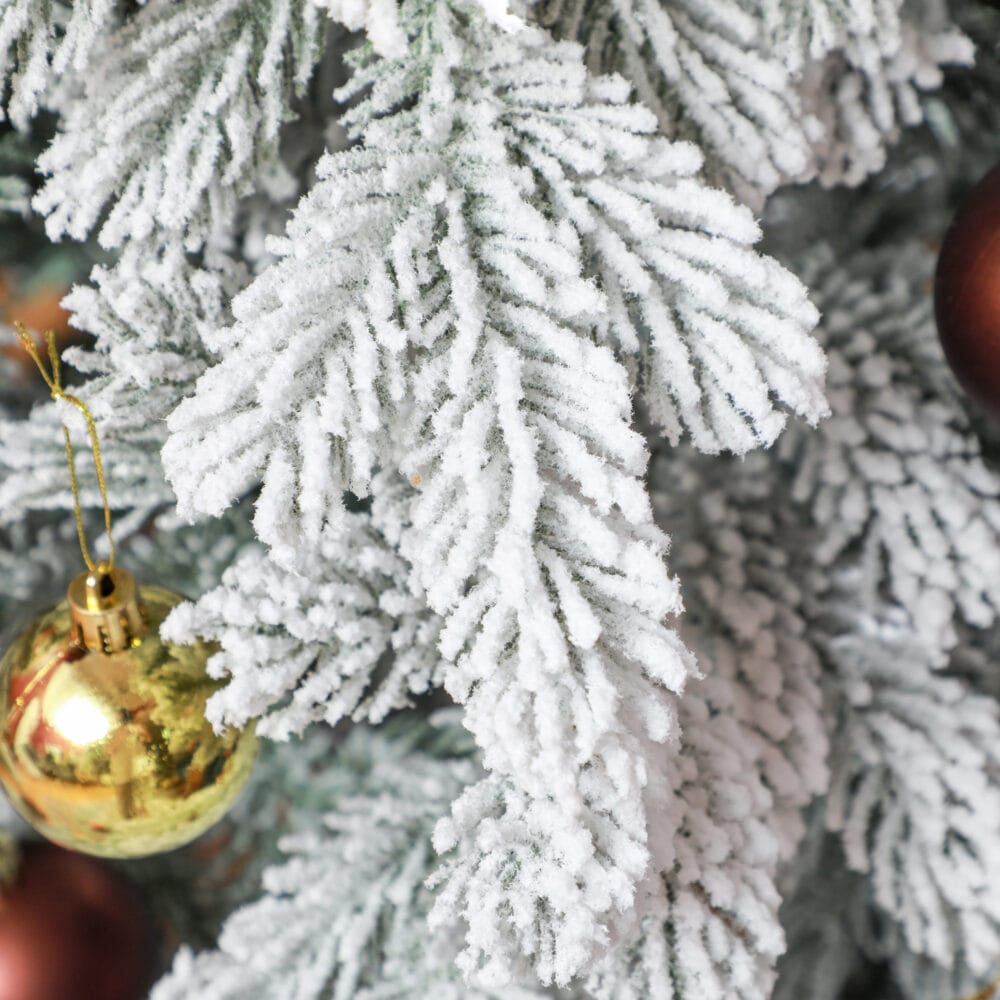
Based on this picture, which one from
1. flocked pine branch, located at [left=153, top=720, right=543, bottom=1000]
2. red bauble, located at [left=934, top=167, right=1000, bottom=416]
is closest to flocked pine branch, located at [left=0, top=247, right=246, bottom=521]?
flocked pine branch, located at [left=153, top=720, right=543, bottom=1000]

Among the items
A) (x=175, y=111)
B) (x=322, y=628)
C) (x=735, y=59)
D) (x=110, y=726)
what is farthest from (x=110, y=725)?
(x=735, y=59)

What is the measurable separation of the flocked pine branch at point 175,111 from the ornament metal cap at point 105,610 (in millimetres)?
150

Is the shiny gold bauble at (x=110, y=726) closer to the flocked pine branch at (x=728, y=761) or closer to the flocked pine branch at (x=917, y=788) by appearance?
the flocked pine branch at (x=728, y=761)

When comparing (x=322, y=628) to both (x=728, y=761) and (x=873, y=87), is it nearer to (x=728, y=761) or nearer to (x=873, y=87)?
(x=728, y=761)

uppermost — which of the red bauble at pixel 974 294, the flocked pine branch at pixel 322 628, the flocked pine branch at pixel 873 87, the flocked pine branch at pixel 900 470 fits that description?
the flocked pine branch at pixel 873 87

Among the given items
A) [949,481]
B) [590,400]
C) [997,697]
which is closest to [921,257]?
[949,481]

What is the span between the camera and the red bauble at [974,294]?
453mm

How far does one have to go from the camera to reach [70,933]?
22.3 inches

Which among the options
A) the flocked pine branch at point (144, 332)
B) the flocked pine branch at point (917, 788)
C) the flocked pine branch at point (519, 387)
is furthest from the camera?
the flocked pine branch at point (917, 788)

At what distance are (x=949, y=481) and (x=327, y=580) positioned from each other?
32 centimetres

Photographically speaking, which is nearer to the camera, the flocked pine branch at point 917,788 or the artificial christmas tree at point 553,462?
the artificial christmas tree at point 553,462

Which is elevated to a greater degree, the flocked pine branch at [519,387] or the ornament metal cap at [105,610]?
the flocked pine branch at [519,387]

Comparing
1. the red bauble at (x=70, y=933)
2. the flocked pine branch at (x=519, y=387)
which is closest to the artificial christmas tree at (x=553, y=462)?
the flocked pine branch at (x=519, y=387)

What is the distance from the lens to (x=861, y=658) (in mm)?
582
